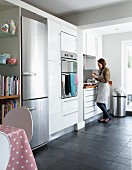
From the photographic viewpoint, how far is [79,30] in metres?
4.26

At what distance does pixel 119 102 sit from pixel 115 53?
5.13ft

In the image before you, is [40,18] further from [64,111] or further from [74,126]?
[74,126]

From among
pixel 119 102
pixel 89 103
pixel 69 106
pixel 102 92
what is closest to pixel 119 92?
pixel 119 102

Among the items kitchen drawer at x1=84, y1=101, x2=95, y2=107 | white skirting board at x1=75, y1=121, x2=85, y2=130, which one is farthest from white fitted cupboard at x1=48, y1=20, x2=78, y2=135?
kitchen drawer at x1=84, y1=101, x2=95, y2=107

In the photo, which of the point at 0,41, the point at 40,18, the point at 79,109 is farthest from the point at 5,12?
the point at 79,109

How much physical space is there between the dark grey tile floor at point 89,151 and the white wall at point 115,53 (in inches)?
83.5

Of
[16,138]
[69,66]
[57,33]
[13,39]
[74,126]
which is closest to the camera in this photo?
[16,138]

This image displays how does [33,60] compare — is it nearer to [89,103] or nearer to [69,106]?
[69,106]

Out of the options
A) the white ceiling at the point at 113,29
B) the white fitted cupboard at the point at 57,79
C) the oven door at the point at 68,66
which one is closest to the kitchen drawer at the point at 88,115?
the white fitted cupboard at the point at 57,79

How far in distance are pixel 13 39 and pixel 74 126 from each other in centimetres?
236

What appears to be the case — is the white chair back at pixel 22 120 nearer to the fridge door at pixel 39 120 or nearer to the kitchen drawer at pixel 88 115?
the fridge door at pixel 39 120

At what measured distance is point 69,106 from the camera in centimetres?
383

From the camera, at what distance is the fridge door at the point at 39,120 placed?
2840 mm

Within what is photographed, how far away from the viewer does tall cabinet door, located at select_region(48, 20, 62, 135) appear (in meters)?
3.25
